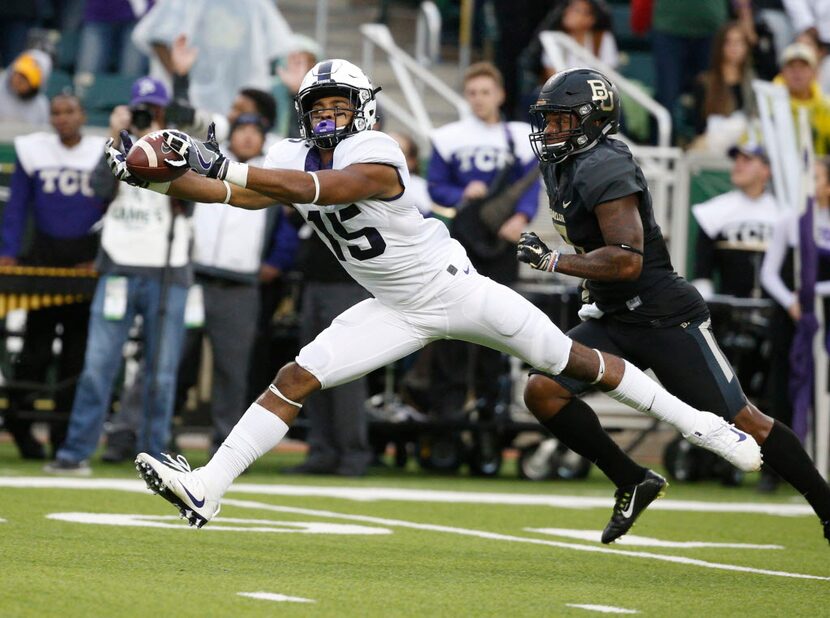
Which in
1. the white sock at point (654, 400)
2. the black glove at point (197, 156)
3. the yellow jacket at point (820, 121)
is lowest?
the white sock at point (654, 400)

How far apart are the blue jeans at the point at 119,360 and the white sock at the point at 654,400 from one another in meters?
3.71

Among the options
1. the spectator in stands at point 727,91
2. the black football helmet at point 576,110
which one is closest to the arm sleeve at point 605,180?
the black football helmet at point 576,110

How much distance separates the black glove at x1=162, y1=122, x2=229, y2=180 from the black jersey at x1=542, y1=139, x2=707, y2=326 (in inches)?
56.7

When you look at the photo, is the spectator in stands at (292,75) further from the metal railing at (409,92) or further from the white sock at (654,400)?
the white sock at (654,400)

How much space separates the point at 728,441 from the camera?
5762 mm

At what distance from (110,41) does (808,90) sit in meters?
5.47

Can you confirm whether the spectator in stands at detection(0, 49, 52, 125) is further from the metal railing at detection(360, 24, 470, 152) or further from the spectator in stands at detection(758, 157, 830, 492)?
the spectator in stands at detection(758, 157, 830, 492)

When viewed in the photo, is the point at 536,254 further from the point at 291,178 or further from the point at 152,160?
the point at 152,160

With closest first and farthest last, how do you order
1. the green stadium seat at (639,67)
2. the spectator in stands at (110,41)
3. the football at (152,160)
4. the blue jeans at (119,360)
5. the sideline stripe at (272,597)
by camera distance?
the sideline stripe at (272,597) → the football at (152,160) → the blue jeans at (119,360) → the spectator in stands at (110,41) → the green stadium seat at (639,67)

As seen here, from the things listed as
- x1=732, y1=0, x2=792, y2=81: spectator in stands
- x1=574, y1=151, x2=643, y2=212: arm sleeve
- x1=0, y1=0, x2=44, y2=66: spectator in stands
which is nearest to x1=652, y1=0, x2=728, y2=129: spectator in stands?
x1=732, y1=0, x2=792, y2=81: spectator in stands

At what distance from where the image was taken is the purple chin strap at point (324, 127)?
5672 millimetres

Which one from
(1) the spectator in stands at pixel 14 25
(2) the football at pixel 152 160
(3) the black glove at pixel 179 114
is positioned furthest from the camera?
(1) the spectator in stands at pixel 14 25

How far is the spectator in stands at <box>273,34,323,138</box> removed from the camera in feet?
37.0

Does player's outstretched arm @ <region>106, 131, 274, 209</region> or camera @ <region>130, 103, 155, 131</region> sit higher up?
camera @ <region>130, 103, 155, 131</region>
